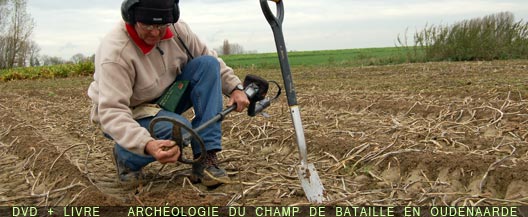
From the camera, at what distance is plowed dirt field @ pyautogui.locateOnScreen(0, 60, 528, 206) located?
2688 millimetres

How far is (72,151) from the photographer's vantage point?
4.12 meters

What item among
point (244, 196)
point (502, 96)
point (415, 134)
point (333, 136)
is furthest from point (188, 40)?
point (502, 96)

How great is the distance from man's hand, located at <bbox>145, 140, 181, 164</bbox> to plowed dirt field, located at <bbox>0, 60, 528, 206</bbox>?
28 centimetres

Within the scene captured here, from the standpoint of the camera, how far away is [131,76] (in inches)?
106

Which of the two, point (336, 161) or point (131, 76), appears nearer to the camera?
point (131, 76)

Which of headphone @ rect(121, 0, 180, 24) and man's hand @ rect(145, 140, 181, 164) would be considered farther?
headphone @ rect(121, 0, 180, 24)

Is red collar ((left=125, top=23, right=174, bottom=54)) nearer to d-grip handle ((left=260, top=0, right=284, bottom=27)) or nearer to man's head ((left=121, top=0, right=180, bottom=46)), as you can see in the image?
man's head ((left=121, top=0, right=180, bottom=46))

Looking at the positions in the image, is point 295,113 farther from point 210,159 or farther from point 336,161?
point 336,161

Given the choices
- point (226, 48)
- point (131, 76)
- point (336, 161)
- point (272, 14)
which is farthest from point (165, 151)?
point (226, 48)

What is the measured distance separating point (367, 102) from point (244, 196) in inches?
128

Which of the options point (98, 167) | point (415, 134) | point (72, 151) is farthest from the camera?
point (72, 151)

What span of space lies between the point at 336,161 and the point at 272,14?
1201 mm

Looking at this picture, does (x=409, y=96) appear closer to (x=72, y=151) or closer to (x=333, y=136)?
(x=333, y=136)

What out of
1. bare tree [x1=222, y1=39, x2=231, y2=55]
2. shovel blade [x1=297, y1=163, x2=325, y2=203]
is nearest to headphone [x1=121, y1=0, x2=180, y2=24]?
shovel blade [x1=297, y1=163, x2=325, y2=203]
